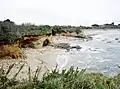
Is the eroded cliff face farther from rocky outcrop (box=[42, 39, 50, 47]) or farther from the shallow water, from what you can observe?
the shallow water

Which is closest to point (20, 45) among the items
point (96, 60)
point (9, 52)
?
point (9, 52)

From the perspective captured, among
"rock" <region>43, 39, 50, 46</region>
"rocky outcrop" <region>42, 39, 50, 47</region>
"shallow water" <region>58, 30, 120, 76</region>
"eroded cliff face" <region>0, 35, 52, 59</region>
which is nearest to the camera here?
"shallow water" <region>58, 30, 120, 76</region>

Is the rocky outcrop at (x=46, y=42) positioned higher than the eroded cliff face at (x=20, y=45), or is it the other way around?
the eroded cliff face at (x=20, y=45)

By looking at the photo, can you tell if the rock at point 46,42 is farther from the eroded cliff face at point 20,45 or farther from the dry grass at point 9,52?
the dry grass at point 9,52

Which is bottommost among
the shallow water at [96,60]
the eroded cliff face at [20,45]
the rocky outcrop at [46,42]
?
the shallow water at [96,60]

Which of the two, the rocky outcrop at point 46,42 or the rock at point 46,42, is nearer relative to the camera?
the rocky outcrop at point 46,42

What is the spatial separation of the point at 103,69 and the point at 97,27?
8420cm

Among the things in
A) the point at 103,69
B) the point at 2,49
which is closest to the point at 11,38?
the point at 2,49

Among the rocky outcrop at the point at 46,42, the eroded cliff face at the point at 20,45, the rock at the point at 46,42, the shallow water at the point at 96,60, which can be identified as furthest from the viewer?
the rock at the point at 46,42

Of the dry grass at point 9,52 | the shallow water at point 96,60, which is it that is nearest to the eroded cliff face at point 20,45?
the dry grass at point 9,52

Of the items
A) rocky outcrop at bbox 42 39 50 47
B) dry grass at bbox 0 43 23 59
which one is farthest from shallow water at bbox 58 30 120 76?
dry grass at bbox 0 43 23 59

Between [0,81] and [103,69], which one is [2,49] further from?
[0,81]

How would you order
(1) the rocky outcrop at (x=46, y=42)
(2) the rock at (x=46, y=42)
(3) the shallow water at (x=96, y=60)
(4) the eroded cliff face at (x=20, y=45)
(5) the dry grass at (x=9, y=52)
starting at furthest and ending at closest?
(2) the rock at (x=46, y=42) < (1) the rocky outcrop at (x=46, y=42) < (4) the eroded cliff face at (x=20, y=45) < (5) the dry grass at (x=9, y=52) < (3) the shallow water at (x=96, y=60)

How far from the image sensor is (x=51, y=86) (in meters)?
5.03
